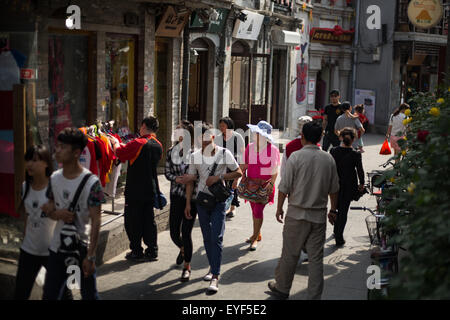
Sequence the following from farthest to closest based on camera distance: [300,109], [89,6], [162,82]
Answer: [300,109] → [162,82] → [89,6]

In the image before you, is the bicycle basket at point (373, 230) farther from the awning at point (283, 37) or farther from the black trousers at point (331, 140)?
the awning at point (283, 37)

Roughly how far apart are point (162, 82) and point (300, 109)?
11355 millimetres

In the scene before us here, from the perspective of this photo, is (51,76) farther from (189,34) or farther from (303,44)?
(303,44)

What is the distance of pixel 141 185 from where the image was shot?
7832mm

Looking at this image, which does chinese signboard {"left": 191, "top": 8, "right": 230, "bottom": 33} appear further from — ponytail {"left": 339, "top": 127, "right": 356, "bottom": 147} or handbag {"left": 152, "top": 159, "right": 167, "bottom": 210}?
handbag {"left": 152, "top": 159, "right": 167, "bottom": 210}

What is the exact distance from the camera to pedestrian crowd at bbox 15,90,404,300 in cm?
512

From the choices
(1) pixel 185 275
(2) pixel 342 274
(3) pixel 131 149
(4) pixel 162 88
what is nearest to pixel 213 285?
(1) pixel 185 275

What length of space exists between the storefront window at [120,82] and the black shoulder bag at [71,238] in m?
6.29

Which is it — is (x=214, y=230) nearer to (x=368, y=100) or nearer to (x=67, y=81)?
(x=67, y=81)

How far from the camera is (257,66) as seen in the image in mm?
19828

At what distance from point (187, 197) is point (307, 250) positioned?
160 centimetres

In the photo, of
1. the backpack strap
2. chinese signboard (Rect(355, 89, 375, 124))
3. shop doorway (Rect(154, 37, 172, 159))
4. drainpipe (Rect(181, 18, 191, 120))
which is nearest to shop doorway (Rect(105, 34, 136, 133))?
shop doorway (Rect(154, 37, 172, 159))
